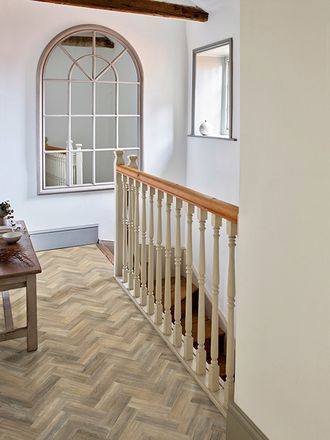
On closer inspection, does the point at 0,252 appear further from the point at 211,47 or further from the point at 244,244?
the point at 211,47

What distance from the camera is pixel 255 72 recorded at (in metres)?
1.65

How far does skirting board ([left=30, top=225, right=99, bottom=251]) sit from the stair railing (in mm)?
1419

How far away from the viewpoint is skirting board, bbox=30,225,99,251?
5000mm

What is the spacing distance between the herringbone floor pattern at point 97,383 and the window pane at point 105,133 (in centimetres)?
284

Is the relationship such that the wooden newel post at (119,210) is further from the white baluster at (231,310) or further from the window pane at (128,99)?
the window pane at (128,99)

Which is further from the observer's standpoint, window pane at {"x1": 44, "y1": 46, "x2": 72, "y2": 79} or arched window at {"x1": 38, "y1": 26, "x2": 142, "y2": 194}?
window pane at {"x1": 44, "y1": 46, "x2": 72, "y2": 79}

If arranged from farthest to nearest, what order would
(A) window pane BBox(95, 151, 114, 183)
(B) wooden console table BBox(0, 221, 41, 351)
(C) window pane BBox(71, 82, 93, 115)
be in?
(A) window pane BBox(95, 151, 114, 183) → (C) window pane BBox(71, 82, 93, 115) → (B) wooden console table BBox(0, 221, 41, 351)

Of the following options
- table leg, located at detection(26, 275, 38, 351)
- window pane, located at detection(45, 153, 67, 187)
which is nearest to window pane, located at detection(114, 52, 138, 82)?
window pane, located at detection(45, 153, 67, 187)

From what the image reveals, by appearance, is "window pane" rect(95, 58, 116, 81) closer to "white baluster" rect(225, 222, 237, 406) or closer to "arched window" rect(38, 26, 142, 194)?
"arched window" rect(38, 26, 142, 194)

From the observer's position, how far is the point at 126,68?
5406 mm

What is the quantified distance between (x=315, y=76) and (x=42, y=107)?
13.1ft

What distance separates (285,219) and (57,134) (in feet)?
14.2

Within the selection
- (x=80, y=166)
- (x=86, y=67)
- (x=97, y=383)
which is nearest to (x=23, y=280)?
(x=97, y=383)

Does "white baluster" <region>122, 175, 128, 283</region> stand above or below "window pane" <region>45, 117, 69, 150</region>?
below
